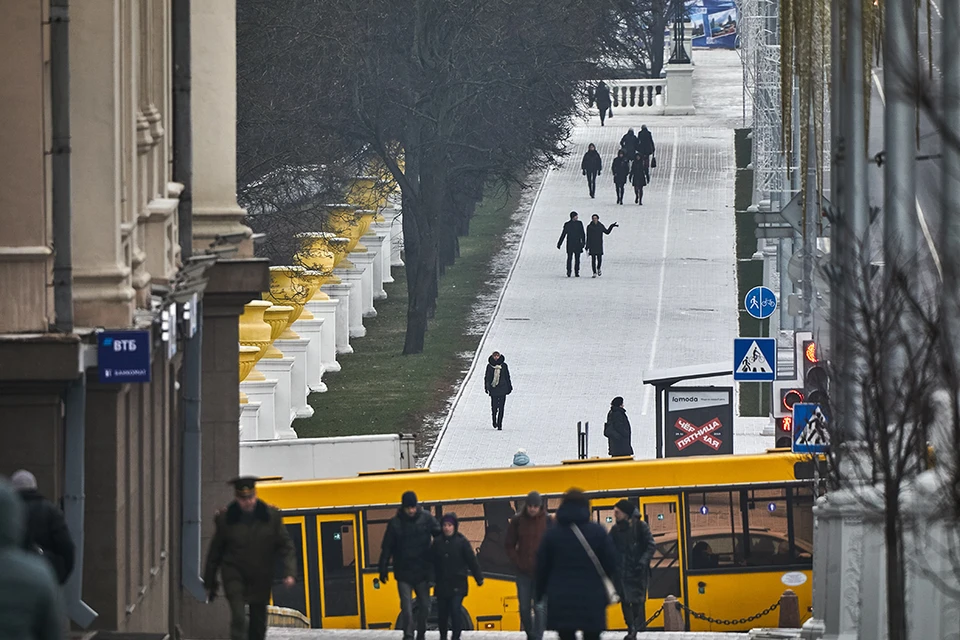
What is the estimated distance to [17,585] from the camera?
25.1 ft

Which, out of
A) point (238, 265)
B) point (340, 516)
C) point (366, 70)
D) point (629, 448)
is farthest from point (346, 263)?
point (238, 265)

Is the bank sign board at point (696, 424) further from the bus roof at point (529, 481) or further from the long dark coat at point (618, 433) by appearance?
the bus roof at point (529, 481)

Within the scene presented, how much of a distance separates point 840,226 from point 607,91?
63.7m

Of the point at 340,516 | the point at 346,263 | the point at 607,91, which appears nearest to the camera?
the point at 340,516

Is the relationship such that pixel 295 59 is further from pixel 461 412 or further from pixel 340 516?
pixel 340 516

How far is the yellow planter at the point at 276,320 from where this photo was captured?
36000 mm

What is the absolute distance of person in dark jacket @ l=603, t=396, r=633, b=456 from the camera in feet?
114

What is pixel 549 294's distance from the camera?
5444 cm

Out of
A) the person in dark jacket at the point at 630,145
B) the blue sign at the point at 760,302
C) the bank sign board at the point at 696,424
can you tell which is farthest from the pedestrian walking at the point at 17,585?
the person in dark jacket at the point at 630,145

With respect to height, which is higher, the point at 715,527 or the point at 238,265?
the point at 238,265

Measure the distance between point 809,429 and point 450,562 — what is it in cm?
387

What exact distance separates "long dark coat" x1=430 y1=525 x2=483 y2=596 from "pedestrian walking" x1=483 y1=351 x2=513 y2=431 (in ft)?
63.2

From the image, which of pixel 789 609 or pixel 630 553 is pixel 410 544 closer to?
pixel 630 553

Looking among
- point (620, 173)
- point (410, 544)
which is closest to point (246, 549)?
point (410, 544)
